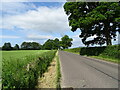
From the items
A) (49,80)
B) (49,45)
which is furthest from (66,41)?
(49,80)

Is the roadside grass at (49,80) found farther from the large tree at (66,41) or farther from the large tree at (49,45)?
the large tree at (49,45)

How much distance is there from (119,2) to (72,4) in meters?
9.03

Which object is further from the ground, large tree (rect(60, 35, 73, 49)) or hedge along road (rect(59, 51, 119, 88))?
large tree (rect(60, 35, 73, 49))

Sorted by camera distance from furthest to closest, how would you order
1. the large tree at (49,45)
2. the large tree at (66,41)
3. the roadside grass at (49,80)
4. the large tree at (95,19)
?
1. the large tree at (49,45)
2. the large tree at (66,41)
3. the large tree at (95,19)
4. the roadside grass at (49,80)

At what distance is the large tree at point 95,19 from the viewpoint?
19000mm

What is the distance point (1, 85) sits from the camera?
3846 millimetres

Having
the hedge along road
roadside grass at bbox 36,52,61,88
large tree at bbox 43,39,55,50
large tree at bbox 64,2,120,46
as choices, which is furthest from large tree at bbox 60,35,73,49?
roadside grass at bbox 36,52,61,88

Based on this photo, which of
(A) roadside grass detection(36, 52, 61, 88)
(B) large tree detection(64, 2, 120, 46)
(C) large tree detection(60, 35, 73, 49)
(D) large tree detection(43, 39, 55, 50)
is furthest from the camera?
(D) large tree detection(43, 39, 55, 50)

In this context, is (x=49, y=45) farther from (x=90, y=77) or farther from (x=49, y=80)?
(x=49, y=80)

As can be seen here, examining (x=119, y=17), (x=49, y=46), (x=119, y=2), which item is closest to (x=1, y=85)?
(x=119, y=17)

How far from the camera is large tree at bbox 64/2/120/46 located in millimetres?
19000

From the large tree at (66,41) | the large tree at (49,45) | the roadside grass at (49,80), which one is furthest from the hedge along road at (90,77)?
the large tree at (49,45)

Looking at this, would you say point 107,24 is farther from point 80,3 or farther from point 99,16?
point 80,3

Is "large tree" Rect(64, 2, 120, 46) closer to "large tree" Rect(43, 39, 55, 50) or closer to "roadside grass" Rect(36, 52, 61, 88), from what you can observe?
"roadside grass" Rect(36, 52, 61, 88)
